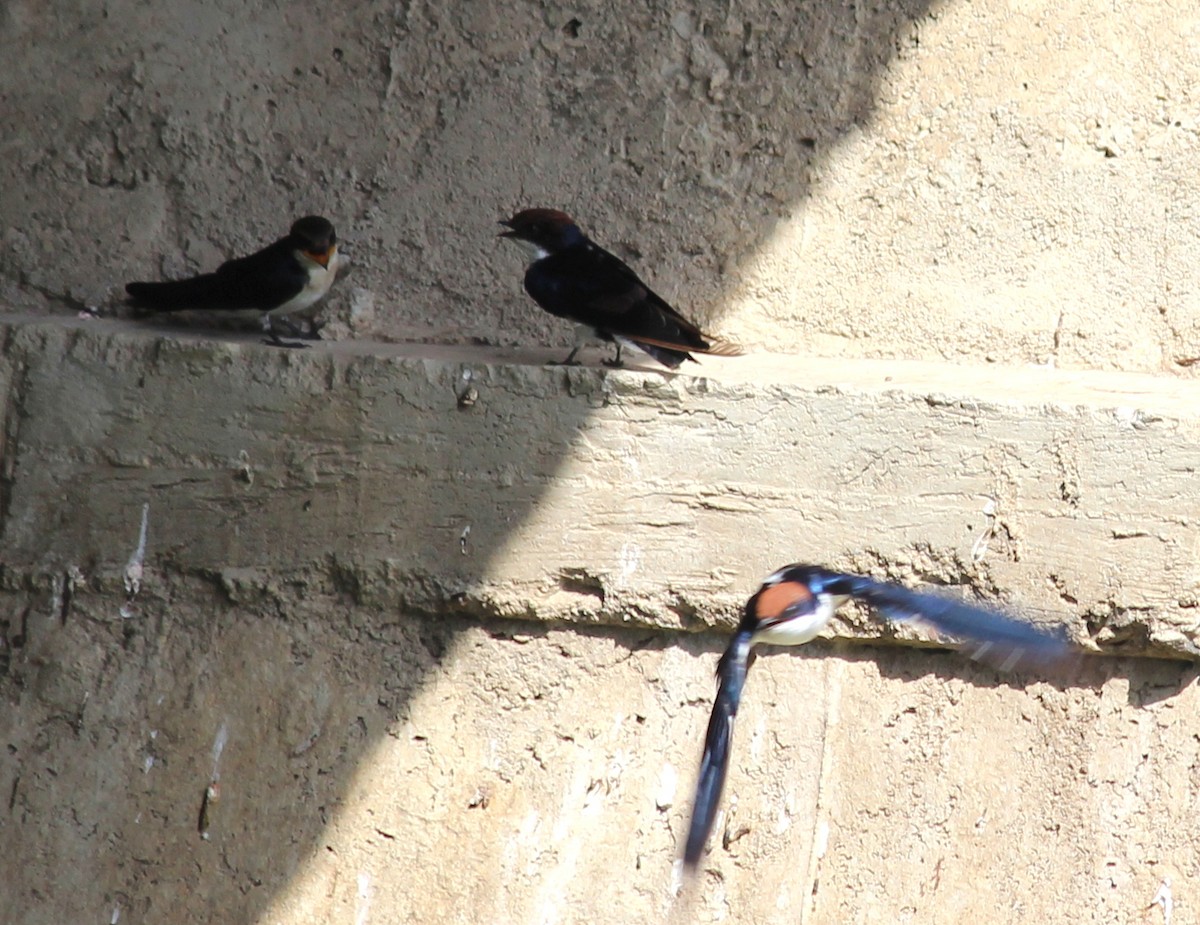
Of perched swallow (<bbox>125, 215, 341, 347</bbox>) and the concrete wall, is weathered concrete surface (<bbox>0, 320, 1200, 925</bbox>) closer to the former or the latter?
the concrete wall

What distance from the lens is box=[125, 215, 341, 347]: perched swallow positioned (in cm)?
282

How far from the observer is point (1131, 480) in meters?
2.79

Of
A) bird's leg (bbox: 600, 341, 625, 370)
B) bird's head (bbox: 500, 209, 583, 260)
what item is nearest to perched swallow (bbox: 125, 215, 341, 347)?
bird's head (bbox: 500, 209, 583, 260)

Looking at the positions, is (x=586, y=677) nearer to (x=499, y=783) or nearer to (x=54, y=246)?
(x=499, y=783)

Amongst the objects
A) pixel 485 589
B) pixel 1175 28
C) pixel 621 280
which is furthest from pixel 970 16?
pixel 485 589

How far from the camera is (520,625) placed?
2.82m

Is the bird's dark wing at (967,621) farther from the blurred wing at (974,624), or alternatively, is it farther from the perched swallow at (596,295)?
the perched swallow at (596,295)

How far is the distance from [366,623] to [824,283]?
1.32 m

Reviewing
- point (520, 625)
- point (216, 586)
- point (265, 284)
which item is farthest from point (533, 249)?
point (216, 586)

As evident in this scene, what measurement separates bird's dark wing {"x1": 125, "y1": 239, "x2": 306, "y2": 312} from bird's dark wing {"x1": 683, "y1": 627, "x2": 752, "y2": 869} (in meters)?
1.13

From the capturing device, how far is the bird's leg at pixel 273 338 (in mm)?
2715

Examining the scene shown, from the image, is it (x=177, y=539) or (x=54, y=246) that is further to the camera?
(x=54, y=246)

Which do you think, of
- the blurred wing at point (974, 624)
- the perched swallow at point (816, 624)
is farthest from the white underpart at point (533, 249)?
the blurred wing at point (974, 624)

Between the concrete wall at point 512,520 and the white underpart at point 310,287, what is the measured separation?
0.52ft
